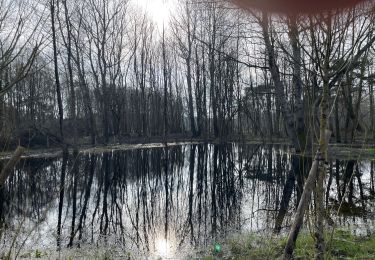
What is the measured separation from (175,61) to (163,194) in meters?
32.3

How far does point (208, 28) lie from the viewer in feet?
103

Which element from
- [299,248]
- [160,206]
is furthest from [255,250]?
[160,206]

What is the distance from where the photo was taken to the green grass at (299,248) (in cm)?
408

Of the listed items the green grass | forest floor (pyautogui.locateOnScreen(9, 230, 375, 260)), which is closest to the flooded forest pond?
forest floor (pyautogui.locateOnScreen(9, 230, 375, 260))

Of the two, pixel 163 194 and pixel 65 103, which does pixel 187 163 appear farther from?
pixel 65 103

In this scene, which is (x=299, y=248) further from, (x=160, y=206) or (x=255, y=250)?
(x=160, y=206)

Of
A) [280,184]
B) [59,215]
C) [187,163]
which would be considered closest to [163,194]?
[59,215]

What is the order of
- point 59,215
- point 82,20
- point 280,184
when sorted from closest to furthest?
point 59,215
point 280,184
point 82,20

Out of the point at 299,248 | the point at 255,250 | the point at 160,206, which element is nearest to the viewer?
the point at 299,248

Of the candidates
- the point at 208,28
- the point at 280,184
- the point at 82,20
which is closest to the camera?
the point at 280,184

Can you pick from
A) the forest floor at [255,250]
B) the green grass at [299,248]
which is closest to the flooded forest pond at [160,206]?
the forest floor at [255,250]

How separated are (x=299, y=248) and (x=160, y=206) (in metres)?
3.95

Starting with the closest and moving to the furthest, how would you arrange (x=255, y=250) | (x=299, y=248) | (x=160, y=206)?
(x=299, y=248) → (x=255, y=250) → (x=160, y=206)

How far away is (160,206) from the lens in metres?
7.75
